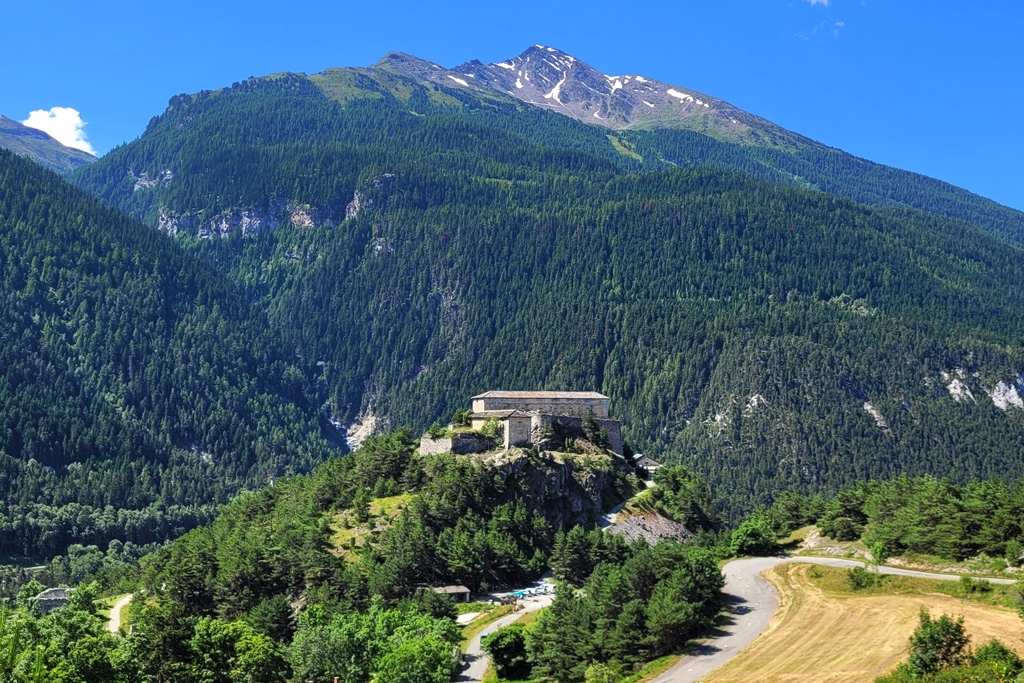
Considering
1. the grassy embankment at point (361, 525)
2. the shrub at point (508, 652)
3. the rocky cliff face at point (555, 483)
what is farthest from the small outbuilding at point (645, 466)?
the shrub at point (508, 652)

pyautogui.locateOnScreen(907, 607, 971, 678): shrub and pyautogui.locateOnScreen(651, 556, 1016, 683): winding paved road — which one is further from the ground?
pyautogui.locateOnScreen(907, 607, 971, 678): shrub

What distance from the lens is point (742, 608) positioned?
102m

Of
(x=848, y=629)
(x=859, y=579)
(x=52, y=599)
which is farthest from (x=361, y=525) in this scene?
(x=848, y=629)

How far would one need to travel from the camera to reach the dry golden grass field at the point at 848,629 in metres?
80.6

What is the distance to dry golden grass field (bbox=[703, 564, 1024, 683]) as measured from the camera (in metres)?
80.6

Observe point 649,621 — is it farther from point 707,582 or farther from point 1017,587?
point 1017,587

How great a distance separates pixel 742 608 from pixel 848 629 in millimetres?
13377

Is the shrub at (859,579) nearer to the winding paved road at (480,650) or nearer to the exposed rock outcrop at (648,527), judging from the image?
the winding paved road at (480,650)

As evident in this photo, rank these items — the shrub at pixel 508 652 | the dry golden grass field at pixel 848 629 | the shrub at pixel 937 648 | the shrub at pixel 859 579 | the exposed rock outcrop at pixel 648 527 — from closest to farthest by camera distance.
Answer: the shrub at pixel 937 648 < the dry golden grass field at pixel 848 629 < the shrub at pixel 508 652 < the shrub at pixel 859 579 < the exposed rock outcrop at pixel 648 527

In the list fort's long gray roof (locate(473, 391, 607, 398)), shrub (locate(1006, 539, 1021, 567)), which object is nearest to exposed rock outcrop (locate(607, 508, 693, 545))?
fort's long gray roof (locate(473, 391, 607, 398))

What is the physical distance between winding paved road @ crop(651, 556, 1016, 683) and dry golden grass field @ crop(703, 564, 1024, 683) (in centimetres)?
128

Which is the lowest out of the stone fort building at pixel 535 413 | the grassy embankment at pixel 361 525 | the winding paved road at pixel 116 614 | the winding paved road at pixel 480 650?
the winding paved road at pixel 116 614

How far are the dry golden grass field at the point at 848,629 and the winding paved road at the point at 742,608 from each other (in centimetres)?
128

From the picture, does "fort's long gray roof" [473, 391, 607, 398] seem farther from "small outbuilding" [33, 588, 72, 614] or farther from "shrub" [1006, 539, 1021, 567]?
"shrub" [1006, 539, 1021, 567]
